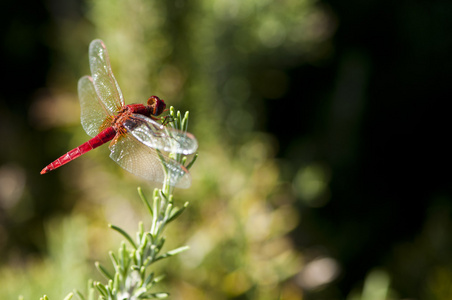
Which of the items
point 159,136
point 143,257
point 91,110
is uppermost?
point 91,110

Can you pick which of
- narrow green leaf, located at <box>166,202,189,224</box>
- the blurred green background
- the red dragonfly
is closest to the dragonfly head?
the red dragonfly

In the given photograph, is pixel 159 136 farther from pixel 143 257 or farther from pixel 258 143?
pixel 258 143

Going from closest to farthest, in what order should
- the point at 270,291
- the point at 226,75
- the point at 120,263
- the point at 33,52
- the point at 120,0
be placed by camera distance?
the point at 120,263 < the point at 270,291 < the point at 120,0 < the point at 226,75 < the point at 33,52

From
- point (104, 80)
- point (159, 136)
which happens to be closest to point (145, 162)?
point (159, 136)

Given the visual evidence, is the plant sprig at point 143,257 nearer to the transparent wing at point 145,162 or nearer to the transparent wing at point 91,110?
the transparent wing at point 145,162

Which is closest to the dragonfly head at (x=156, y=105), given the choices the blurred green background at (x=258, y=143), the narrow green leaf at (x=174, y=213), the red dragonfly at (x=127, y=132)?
the red dragonfly at (x=127, y=132)

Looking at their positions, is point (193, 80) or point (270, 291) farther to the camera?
point (193, 80)

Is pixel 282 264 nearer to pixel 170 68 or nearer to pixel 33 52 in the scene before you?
pixel 170 68

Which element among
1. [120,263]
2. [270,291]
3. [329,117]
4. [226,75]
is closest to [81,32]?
[226,75]
